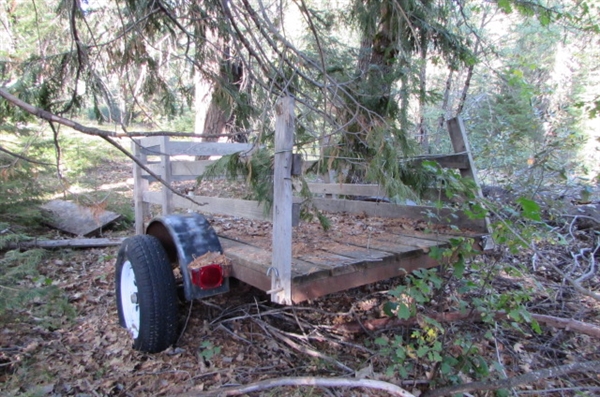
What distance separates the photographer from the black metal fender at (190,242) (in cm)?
237

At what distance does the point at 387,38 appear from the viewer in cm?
475

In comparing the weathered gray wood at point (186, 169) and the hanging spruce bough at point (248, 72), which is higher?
the hanging spruce bough at point (248, 72)

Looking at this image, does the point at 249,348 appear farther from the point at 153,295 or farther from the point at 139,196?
the point at 139,196

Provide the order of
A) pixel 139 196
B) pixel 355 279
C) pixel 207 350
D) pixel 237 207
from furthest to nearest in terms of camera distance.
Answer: pixel 139 196, pixel 207 350, pixel 237 207, pixel 355 279

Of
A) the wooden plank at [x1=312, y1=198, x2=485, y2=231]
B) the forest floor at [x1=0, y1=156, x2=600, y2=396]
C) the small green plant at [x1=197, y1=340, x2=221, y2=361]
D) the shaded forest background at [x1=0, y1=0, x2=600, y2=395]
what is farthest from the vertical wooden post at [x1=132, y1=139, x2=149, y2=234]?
the wooden plank at [x1=312, y1=198, x2=485, y2=231]

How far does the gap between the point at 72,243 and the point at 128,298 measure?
9.02ft

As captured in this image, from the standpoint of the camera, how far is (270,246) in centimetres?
277

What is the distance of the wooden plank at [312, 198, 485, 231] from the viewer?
3.16m

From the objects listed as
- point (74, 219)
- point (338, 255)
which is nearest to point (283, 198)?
point (338, 255)

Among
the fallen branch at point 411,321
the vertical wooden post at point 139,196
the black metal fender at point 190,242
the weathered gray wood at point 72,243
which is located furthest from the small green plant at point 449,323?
the weathered gray wood at point 72,243

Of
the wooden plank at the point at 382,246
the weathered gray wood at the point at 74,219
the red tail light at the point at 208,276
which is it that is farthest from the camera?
the weathered gray wood at the point at 74,219

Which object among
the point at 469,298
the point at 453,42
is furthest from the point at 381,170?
the point at 453,42

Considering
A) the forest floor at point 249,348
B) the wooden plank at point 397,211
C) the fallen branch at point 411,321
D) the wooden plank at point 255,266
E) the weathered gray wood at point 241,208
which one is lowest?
the forest floor at point 249,348

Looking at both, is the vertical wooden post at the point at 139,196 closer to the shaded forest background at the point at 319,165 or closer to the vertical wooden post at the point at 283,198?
the shaded forest background at the point at 319,165
